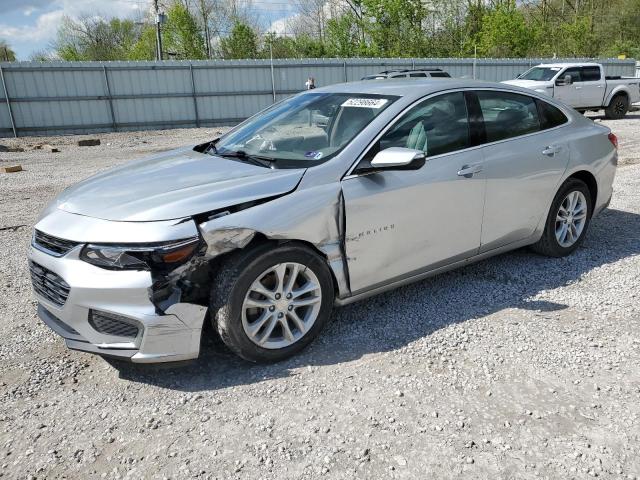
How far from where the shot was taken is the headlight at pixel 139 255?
109 inches

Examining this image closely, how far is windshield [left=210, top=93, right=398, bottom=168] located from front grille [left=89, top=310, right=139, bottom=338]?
1.32 meters

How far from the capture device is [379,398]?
2.84 m

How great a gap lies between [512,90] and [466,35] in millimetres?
36811

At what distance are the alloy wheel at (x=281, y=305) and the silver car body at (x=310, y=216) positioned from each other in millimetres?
193

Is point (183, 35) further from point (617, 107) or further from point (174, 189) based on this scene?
point (174, 189)

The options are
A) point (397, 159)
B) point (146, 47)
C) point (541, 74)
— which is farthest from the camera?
point (146, 47)

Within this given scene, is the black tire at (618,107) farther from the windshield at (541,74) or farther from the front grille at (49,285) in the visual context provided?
the front grille at (49,285)

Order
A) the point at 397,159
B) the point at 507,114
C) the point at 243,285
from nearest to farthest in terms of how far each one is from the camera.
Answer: the point at 243,285 < the point at 397,159 < the point at 507,114

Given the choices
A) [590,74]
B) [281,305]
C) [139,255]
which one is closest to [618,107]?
[590,74]

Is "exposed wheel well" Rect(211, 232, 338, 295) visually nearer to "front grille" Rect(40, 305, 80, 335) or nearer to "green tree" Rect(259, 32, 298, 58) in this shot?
"front grille" Rect(40, 305, 80, 335)

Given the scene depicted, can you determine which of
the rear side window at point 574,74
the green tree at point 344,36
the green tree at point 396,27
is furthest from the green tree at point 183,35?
the rear side window at point 574,74

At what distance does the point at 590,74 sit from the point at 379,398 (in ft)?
59.8

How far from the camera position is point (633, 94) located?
736 inches

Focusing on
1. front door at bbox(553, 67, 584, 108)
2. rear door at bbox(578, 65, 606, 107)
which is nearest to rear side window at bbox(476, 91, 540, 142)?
front door at bbox(553, 67, 584, 108)
